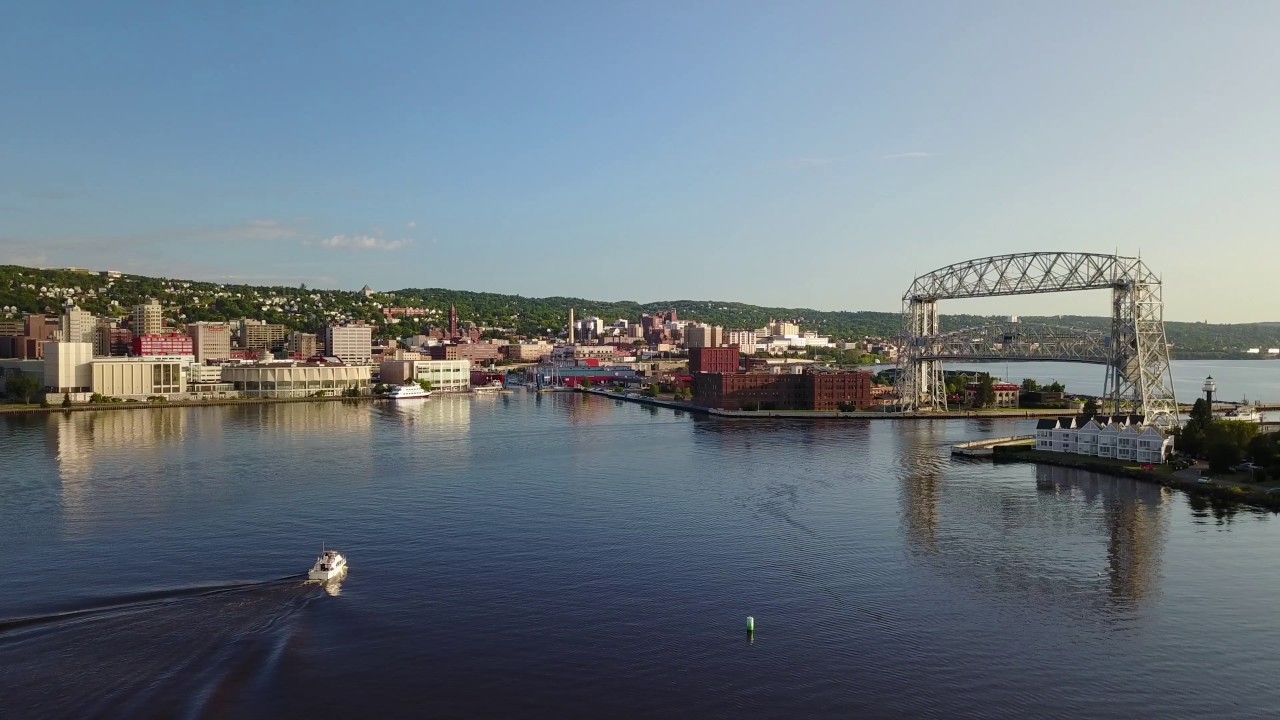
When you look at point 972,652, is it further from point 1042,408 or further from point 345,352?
Result: point 345,352

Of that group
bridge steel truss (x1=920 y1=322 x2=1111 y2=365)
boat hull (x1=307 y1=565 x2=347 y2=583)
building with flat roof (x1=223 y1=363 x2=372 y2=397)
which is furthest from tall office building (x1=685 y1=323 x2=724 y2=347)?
boat hull (x1=307 y1=565 x2=347 y2=583)

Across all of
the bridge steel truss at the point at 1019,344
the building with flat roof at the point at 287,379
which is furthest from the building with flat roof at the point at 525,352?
the bridge steel truss at the point at 1019,344

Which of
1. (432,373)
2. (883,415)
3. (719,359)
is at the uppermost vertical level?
(719,359)

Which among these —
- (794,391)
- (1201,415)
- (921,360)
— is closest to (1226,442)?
(1201,415)

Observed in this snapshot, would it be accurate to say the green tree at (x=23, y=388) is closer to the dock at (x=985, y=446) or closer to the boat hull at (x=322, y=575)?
the boat hull at (x=322, y=575)

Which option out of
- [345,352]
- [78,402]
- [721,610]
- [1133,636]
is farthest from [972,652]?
[345,352]

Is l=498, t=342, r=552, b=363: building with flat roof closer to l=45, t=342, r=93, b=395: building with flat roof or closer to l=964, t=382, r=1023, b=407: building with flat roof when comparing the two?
l=45, t=342, r=93, b=395: building with flat roof

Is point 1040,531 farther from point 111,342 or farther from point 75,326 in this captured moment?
point 111,342
